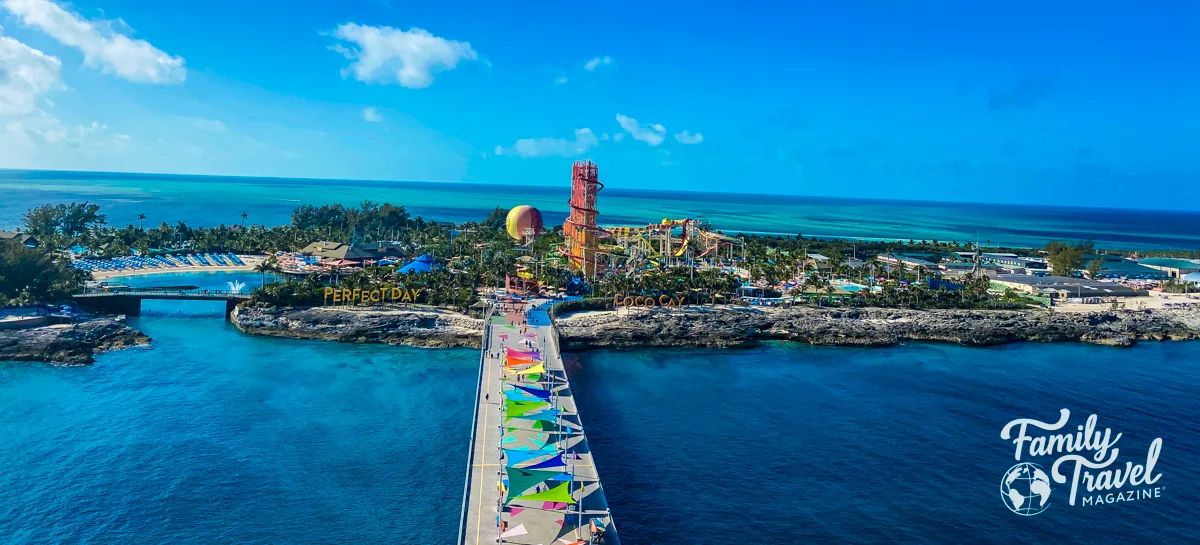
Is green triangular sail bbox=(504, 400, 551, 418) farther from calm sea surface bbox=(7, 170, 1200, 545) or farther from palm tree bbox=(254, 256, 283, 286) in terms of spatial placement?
palm tree bbox=(254, 256, 283, 286)

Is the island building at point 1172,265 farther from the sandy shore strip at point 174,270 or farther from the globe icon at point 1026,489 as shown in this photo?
the sandy shore strip at point 174,270

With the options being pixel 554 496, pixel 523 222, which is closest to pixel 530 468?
pixel 554 496

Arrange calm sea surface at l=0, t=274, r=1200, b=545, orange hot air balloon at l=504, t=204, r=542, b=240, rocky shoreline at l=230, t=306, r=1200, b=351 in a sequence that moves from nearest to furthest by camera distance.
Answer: calm sea surface at l=0, t=274, r=1200, b=545
rocky shoreline at l=230, t=306, r=1200, b=351
orange hot air balloon at l=504, t=204, r=542, b=240

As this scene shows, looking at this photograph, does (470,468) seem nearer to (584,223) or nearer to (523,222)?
(584,223)

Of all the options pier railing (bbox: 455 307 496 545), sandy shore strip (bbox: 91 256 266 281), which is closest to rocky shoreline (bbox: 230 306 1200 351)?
pier railing (bbox: 455 307 496 545)

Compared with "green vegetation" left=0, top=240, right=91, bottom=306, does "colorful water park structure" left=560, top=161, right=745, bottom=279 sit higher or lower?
higher

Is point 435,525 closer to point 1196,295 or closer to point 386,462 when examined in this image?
point 386,462
